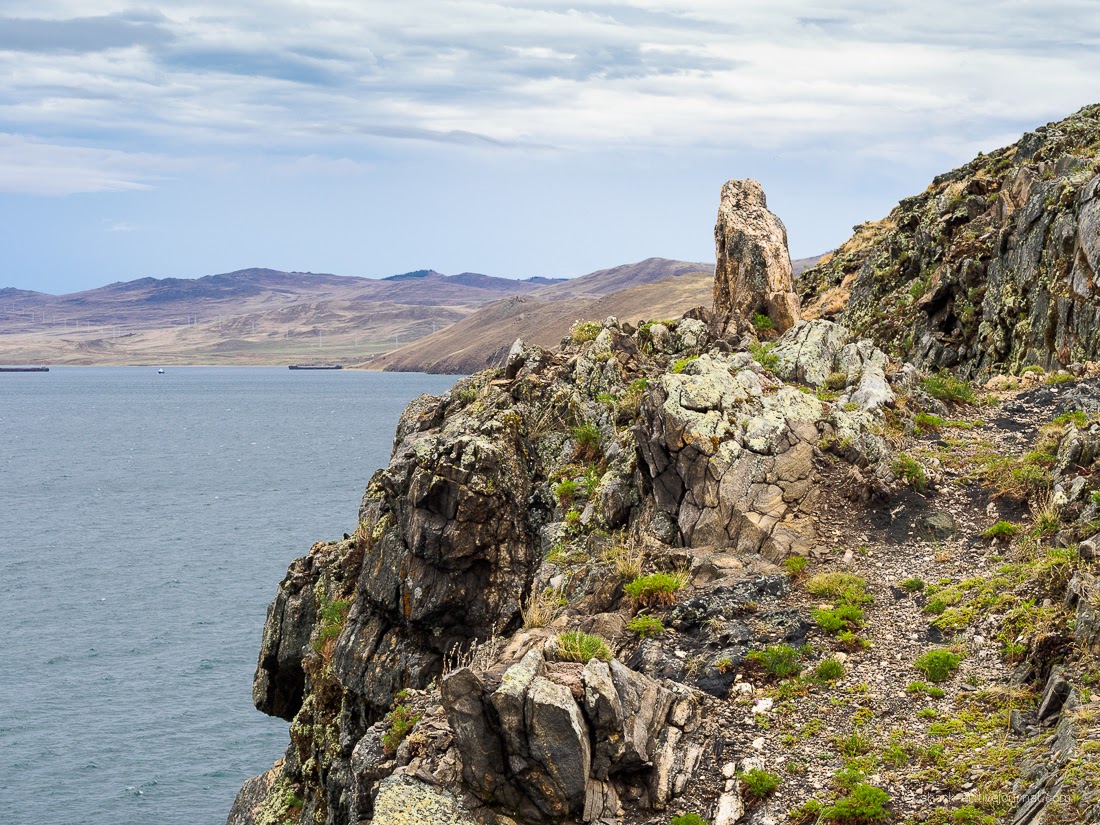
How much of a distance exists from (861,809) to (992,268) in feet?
112

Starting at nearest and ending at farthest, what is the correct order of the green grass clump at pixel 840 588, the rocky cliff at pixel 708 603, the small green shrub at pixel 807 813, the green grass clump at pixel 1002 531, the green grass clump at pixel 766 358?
1. the small green shrub at pixel 807 813
2. the rocky cliff at pixel 708 603
3. the green grass clump at pixel 840 588
4. the green grass clump at pixel 1002 531
5. the green grass clump at pixel 766 358

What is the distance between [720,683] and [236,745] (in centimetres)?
3420

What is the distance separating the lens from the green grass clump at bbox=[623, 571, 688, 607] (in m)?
20.1

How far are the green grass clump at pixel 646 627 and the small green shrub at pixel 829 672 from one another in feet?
9.89

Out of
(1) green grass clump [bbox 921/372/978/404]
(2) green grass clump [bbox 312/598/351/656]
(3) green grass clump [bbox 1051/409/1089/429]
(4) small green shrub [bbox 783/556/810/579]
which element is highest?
(1) green grass clump [bbox 921/372/978/404]

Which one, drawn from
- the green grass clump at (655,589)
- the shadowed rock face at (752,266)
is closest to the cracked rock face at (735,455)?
the green grass clump at (655,589)

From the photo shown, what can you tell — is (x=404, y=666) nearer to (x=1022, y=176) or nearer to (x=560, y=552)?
(x=560, y=552)

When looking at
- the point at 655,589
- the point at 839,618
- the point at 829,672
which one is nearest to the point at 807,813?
the point at 829,672

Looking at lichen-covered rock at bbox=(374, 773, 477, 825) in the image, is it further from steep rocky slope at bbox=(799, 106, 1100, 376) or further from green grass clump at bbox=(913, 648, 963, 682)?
steep rocky slope at bbox=(799, 106, 1100, 376)

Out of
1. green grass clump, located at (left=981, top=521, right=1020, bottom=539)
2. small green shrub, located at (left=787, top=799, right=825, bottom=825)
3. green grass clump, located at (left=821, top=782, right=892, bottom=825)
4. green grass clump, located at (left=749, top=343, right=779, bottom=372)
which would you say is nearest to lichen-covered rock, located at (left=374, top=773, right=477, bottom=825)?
small green shrub, located at (left=787, top=799, right=825, bottom=825)

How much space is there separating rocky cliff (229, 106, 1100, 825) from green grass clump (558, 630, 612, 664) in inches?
1.7

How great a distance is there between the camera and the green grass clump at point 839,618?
18641 mm

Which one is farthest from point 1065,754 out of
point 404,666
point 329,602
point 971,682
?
point 329,602

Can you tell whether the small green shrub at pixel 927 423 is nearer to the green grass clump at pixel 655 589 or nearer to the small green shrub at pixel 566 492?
the small green shrub at pixel 566 492
